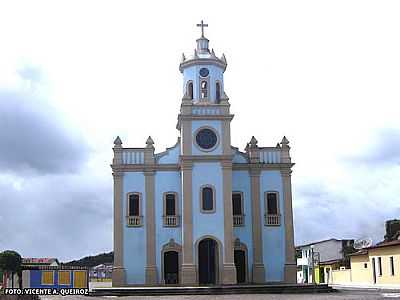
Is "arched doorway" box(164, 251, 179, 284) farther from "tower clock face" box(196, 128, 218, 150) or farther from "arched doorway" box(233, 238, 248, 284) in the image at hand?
"tower clock face" box(196, 128, 218, 150)

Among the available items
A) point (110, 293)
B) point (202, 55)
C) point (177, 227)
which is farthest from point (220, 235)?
point (202, 55)

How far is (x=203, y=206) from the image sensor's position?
129ft

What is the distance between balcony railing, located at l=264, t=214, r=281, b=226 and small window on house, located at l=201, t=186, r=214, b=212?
157 inches

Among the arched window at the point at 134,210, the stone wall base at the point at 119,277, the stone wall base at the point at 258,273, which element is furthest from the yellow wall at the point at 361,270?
the stone wall base at the point at 119,277

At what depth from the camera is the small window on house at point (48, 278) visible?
1101 inches

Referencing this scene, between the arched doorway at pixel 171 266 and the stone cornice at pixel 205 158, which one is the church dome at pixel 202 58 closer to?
the stone cornice at pixel 205 158

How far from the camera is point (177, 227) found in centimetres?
4031

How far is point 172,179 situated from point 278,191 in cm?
669

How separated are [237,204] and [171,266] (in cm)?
560

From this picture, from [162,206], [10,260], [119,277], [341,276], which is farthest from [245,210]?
[10,260]

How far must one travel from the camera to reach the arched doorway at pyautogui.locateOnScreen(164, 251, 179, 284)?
131 ft

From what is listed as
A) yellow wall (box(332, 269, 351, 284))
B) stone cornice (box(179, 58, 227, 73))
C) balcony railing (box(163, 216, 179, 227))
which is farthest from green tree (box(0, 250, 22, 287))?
yellow wall (box(332, 269, 351, 284))

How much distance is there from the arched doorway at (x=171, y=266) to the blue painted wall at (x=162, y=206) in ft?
→ 1.35

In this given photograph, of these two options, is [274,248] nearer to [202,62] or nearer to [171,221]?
[171,221]
